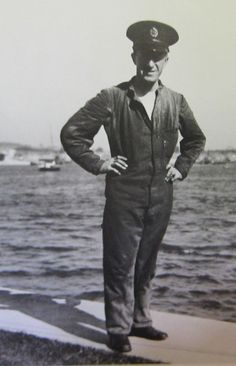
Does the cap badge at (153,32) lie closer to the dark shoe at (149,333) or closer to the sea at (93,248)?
the sea at (93,248)

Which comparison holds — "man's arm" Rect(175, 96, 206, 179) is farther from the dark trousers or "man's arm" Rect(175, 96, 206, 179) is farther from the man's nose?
the man's nose

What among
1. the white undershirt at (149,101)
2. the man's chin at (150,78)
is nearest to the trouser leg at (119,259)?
the white undershirt at (149,101)

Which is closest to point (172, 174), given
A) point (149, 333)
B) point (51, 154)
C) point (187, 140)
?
point (187, 140)

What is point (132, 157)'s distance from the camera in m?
2.44

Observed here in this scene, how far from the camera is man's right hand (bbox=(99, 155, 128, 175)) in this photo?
2408 millimetres

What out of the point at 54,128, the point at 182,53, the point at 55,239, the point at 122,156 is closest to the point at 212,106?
the point at 182,53

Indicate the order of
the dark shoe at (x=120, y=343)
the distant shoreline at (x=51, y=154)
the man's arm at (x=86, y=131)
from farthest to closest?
the distant shoreline at (x=51, y=154), the dark shoe at (x=120, y=343), the man's arm at (x=86, y=131)

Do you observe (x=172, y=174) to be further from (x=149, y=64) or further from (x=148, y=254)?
(x=149, y=64)

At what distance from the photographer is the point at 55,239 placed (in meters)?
2.77

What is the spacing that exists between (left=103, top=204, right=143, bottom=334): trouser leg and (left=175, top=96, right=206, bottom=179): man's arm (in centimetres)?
32

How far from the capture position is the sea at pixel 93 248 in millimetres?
2717

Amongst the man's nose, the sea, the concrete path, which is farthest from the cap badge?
the concrete path

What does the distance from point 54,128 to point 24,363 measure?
1.13 m

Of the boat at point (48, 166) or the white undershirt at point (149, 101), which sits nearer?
the white undershirt at point (149, 101)
